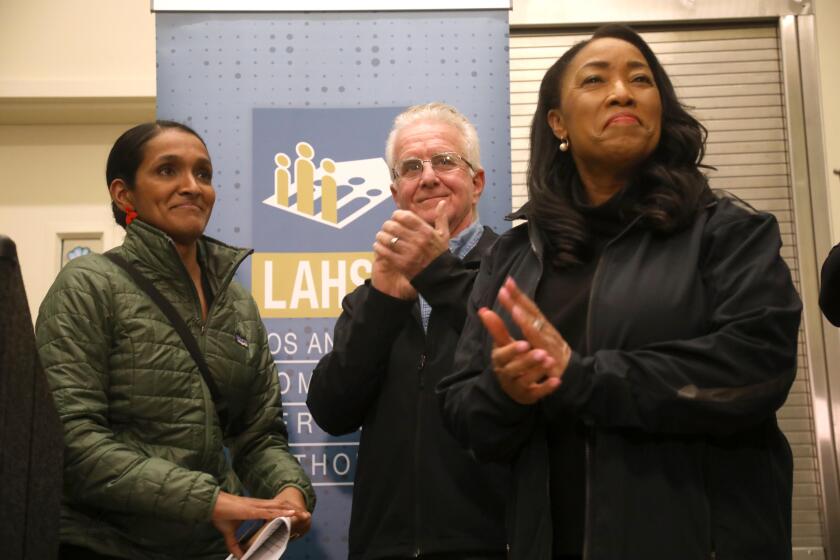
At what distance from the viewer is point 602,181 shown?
1959mm

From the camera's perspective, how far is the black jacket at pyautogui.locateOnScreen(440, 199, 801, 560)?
156 centimetres

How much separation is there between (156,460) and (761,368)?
4.10ft

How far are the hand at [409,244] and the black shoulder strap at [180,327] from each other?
18.8 inches

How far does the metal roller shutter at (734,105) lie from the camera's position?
352cm

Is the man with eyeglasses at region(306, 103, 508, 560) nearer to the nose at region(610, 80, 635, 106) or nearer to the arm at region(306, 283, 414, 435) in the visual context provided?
the arm at region(306, 283, 414, 435)

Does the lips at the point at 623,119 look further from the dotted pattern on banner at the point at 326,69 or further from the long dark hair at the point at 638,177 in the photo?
the dotted pattern on banner at the point at 326,69

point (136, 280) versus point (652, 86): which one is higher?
point (652, 86)

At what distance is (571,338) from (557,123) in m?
0.52

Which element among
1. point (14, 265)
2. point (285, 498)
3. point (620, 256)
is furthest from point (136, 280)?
point (620, 256)

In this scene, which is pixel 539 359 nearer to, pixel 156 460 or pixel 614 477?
pixel 614 477

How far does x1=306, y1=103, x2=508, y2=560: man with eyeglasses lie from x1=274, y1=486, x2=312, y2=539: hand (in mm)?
112

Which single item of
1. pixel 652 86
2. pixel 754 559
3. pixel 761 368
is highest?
pixel 652 86

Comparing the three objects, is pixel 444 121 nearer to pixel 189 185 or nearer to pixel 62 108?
pixel 189 185

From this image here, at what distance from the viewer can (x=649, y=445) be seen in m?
1.62
